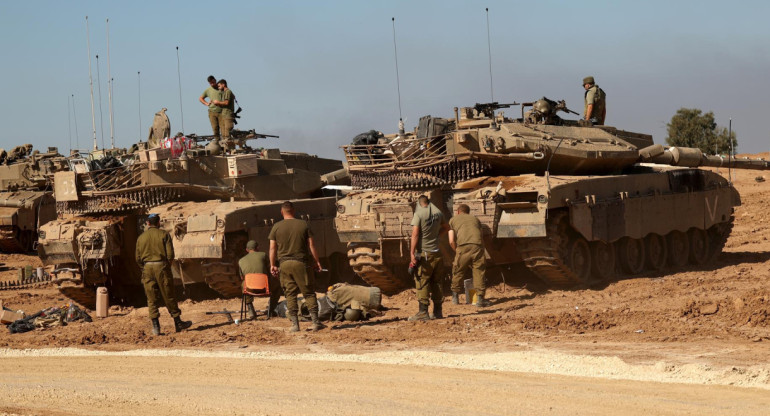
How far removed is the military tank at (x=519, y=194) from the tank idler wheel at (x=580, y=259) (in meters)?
0.02

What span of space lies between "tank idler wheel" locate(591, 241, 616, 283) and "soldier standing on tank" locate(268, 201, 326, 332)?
6.28 m

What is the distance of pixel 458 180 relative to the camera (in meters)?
18.4

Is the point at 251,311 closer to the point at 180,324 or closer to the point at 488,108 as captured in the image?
the point at 180,324

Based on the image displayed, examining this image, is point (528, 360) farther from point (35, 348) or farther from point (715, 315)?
point (35, 348)

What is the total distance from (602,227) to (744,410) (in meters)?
10.3

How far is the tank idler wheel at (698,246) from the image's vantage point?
898 inches

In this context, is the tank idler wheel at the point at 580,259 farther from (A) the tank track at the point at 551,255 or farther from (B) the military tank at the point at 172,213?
(B) the military tank at the point at 172,213

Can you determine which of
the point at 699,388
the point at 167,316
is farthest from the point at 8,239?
the point at 699,388

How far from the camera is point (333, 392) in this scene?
9820 mm

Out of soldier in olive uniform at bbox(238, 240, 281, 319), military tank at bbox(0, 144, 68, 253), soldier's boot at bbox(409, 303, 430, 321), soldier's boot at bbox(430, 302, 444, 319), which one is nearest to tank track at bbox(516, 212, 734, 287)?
soldier's boot at bbox(430, 302, 444, 319)

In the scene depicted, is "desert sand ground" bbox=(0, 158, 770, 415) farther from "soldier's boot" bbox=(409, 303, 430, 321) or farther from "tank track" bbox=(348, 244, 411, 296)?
"tank track" bbox=(348, 244, 411, 296)

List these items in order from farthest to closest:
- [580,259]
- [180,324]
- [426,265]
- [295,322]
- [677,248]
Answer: [677,248], [580,259], [180,324], [426,265], [295,322]

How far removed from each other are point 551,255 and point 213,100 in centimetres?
773

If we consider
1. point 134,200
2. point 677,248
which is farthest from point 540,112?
point 134,200
